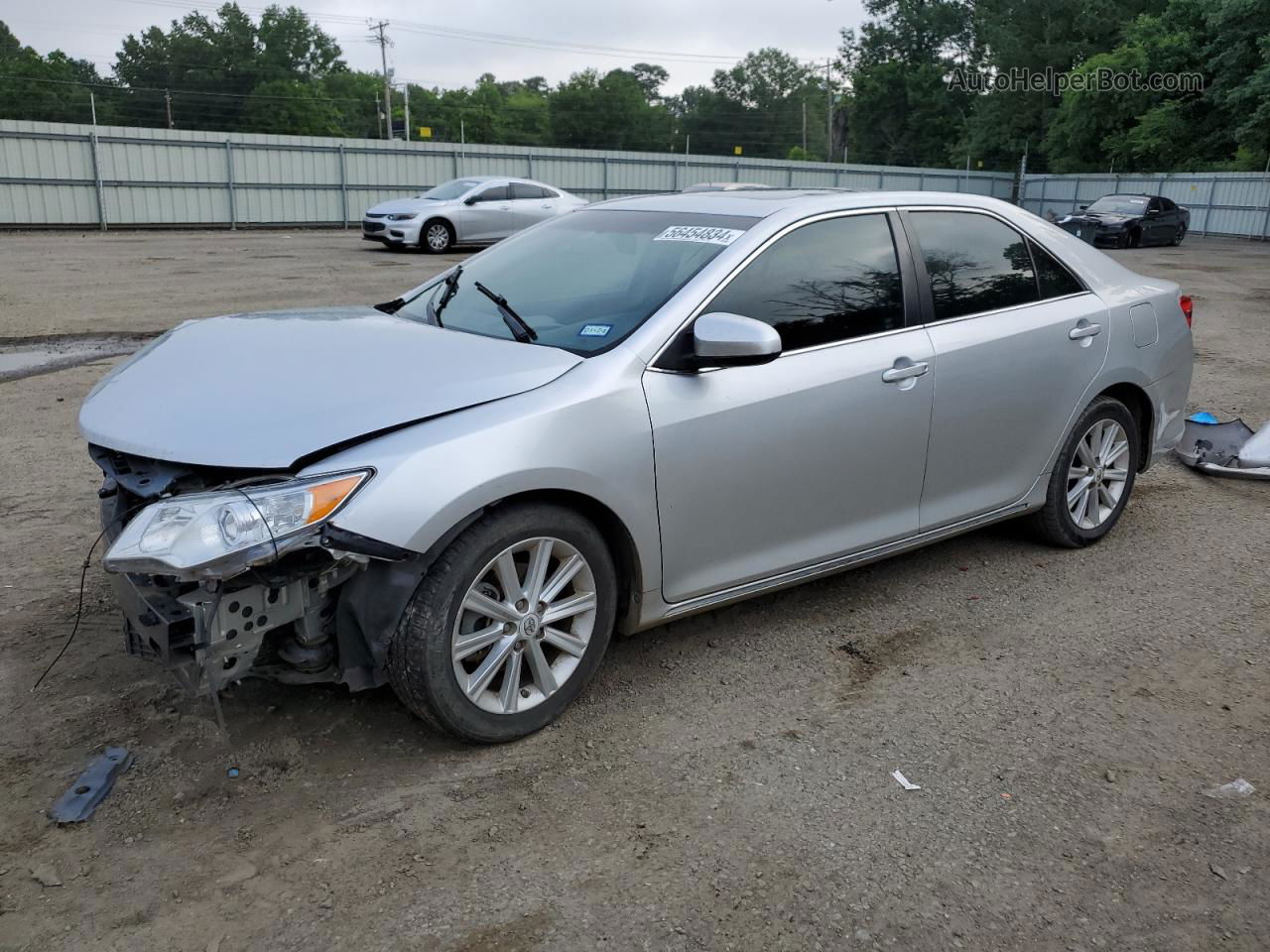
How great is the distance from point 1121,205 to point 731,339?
2780 cm

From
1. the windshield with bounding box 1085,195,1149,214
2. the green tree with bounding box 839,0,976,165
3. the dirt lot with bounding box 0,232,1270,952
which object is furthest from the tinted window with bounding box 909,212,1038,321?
the green tree with bounding box 839,0,976,165

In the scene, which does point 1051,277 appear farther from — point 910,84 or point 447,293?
point 910,84

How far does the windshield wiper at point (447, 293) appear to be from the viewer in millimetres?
4139

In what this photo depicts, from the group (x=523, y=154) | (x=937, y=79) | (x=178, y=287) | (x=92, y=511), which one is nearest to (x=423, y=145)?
(x=523, y=154)

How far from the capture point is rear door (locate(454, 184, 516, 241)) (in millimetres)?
20589

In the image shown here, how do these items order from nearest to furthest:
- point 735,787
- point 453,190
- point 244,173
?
point 735,787 < point 453,190 < point 244,173

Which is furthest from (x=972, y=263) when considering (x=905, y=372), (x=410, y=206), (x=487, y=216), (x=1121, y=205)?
(x=1121, y=205)

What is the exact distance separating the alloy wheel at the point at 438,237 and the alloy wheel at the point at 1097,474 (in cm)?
1720

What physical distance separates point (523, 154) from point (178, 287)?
67.0 ft

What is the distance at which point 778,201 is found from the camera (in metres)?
4.04

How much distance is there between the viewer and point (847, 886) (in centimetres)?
263

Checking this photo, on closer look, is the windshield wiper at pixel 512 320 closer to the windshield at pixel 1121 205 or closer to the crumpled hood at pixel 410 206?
the crumpled hood at pixel 410 206

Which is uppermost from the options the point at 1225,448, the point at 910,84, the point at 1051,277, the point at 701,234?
the point at 910,84

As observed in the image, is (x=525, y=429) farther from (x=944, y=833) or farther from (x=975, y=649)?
A: (x=975, y=649)
